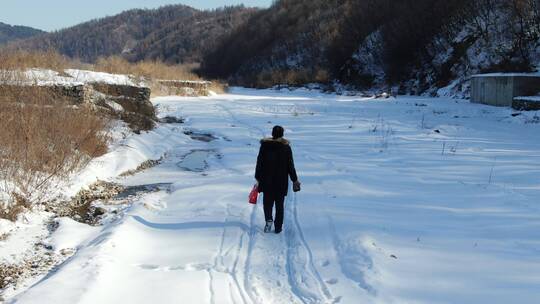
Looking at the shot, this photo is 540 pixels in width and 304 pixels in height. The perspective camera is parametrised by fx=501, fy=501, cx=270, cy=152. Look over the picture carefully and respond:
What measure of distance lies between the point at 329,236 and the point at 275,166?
116 cm

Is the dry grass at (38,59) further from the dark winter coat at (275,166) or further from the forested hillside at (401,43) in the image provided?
the forested hillside at (401,43)

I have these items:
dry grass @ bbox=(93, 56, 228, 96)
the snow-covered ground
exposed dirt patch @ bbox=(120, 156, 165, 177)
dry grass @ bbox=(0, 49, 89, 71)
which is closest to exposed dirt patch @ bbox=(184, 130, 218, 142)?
the snow-covered ground

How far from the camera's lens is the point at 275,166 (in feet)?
21.8

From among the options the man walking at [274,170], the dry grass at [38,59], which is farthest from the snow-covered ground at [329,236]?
the dry grass at [38,59]

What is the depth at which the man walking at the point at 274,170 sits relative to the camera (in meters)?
6.61

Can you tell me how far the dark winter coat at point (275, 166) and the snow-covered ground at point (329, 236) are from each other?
0.58 m

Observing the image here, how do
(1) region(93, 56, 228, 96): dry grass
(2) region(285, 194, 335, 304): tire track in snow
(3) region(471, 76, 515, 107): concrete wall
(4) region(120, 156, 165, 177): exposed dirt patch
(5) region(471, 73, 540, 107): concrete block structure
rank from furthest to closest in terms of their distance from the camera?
1. (1) region(93, 56, 228, 96): dry grass
2. (3) region(471, 76, 515, 107): concrete wall
3. (5) region(471, 73, 540, 107): concrete block structure
4. (4) region(120, 156, 165, 177): exposed dirt patch
5. (2) region(285, 194, 335, 304): tire track in snow

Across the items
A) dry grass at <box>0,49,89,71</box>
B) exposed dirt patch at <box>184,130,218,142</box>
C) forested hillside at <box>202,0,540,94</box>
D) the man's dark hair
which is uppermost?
forested hillside at <box>202,0,540,94</box>

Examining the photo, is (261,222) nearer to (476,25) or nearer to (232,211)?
(232,211)

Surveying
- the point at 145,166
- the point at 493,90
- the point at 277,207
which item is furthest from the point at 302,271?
the point at 493,90

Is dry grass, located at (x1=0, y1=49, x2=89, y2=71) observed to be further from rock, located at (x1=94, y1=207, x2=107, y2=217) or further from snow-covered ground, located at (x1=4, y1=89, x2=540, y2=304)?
rock, located at (x1=94, y1=207, x2=107, y2=217)

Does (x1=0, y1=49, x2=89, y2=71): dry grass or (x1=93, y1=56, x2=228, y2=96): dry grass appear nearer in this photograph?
(x1=0, y1=49, x2=89, y2=71): dry grass

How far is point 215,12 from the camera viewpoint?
191500 millimetres

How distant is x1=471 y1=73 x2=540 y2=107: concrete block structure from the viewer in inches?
895
